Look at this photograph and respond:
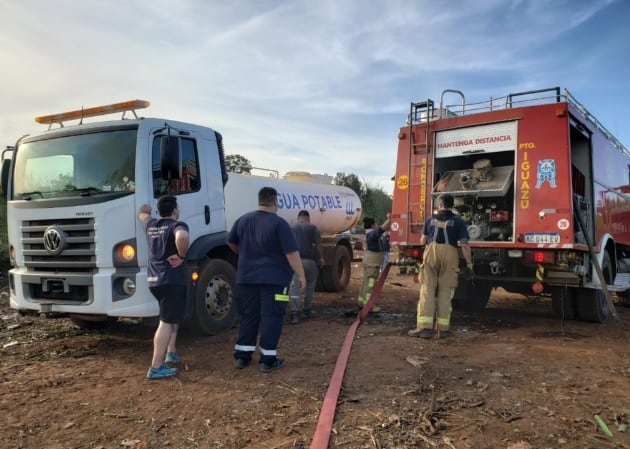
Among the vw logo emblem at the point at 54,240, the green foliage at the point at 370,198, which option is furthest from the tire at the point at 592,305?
the green foliage at the point at 370,198

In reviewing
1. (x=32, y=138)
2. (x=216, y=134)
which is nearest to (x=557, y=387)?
(x=216, y=134)

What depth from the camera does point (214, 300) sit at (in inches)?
Answer: 249

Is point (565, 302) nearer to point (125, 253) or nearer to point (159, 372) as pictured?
point (159, 372)

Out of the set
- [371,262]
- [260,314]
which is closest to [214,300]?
[260,314]

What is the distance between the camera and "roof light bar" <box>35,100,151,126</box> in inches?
234

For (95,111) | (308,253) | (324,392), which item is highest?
(95,111)

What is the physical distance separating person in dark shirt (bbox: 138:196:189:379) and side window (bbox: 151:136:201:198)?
920mm

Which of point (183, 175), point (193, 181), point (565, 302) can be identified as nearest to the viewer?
point (183, 175)

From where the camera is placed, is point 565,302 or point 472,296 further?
point 472,296

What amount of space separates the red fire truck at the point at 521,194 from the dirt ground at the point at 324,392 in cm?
89

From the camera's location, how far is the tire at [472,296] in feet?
26.8

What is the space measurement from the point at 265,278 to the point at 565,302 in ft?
16.6

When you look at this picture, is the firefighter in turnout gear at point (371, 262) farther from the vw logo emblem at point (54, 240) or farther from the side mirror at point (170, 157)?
the vw logo emblem at point (54, 240)

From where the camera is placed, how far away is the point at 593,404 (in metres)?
3.91
